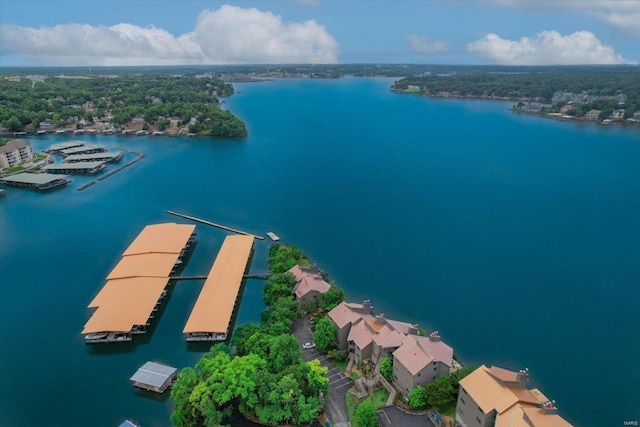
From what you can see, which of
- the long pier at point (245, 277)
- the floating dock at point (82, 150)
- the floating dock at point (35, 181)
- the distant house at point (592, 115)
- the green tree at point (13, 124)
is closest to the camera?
the long pier at point (245, 277)

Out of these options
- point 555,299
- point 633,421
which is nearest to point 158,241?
point 555,299

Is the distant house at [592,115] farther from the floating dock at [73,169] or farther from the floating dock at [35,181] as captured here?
the floating dock at [35,181]

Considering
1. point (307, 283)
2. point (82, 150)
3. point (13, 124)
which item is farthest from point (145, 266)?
point (13, 124)

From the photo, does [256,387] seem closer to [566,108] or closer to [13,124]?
[13,124]

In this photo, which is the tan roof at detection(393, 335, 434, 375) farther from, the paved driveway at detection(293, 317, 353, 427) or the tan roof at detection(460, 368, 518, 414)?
the paved driveway at detection(293, 317, 353, 427)

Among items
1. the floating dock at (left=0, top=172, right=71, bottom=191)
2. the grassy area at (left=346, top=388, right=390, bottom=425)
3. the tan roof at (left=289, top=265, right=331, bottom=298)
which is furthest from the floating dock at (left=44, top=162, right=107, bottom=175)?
the grassy area at (left=346, top=388, right=390, bottom=425)

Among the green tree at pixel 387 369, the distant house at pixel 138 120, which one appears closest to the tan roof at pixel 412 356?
the green tree at pixel 387 369
